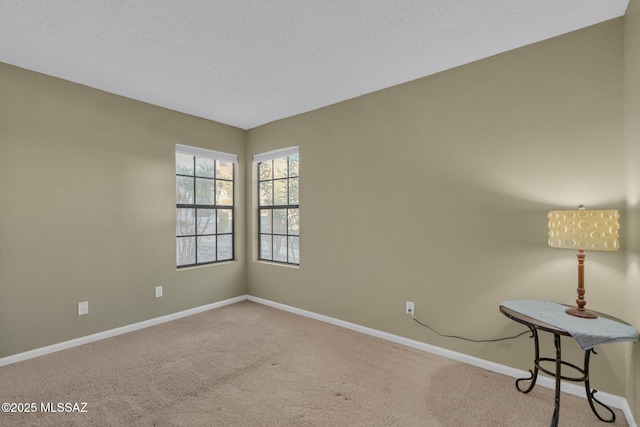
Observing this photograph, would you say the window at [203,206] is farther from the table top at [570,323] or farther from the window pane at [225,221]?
the table top at [570,323]

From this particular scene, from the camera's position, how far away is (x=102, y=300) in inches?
120

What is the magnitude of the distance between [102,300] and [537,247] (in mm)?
4075

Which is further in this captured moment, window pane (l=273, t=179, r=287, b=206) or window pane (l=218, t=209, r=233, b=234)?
window pane (l=218, t=209, r=233, b=234)

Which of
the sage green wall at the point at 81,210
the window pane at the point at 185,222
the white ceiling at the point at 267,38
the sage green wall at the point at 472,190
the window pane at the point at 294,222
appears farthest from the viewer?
the window pane at the point at 294,222

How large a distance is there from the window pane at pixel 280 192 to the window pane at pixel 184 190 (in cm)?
113

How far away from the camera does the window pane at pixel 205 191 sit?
4.00 m

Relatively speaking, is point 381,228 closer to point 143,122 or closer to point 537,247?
point 537,247

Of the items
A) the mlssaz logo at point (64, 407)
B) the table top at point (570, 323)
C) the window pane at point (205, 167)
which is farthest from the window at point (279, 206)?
the table top at point (570, 323)

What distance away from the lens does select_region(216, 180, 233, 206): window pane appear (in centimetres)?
423

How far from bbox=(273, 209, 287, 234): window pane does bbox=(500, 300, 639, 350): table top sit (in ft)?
9.23

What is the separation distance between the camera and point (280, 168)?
4.21 m

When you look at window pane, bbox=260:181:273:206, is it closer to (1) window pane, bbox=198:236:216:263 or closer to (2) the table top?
(1) window pane, bbox=198:236:216:263

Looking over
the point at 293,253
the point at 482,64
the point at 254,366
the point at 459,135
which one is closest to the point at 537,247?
the point at 459,135

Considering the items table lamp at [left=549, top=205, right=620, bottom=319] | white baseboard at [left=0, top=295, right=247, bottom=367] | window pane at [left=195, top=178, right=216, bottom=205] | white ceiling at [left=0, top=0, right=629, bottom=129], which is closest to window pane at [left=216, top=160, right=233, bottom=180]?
window pane at [left=195, top=178, right=216, bottom=205]
